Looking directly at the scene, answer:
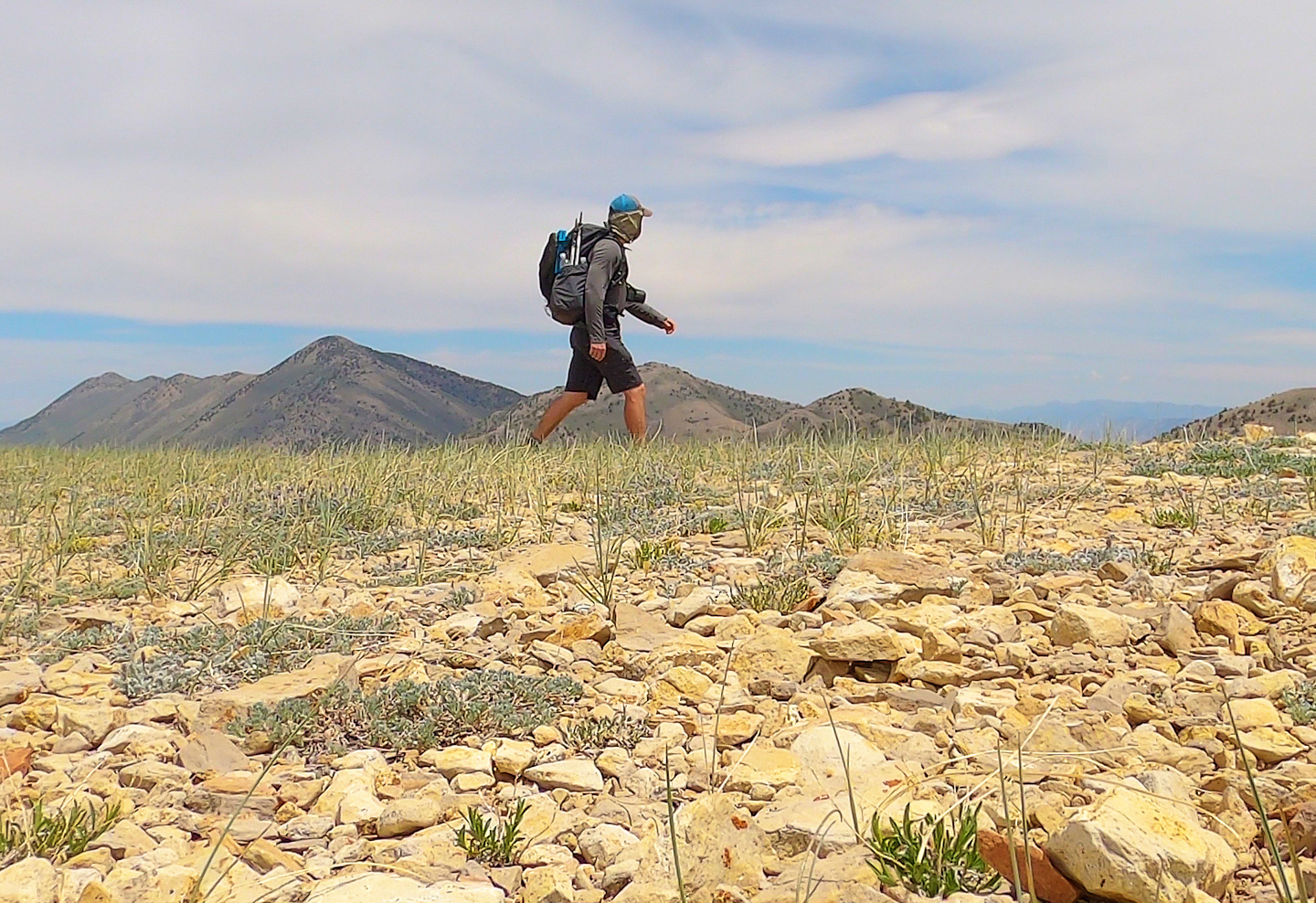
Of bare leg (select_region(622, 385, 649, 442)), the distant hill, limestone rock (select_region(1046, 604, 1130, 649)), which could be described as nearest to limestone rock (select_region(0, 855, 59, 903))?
limestone rock (select_region(1046, 604, 1130, 649))

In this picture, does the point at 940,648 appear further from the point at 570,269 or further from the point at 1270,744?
the point at 570,269

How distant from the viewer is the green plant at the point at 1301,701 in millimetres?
2752

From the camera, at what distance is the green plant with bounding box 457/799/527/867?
2355mm

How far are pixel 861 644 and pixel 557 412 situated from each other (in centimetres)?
676

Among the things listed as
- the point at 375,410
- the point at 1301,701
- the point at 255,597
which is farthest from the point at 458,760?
the point at 375,410

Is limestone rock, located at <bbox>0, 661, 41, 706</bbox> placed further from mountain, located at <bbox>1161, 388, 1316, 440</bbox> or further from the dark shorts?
mountain, located at <bbox>1161, 388, 1316, 440</bbox>

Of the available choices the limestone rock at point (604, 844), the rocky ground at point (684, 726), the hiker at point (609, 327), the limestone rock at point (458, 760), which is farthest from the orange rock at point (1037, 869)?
the hiker at point (609, 327)

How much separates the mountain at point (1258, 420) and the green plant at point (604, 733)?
7.34 meters

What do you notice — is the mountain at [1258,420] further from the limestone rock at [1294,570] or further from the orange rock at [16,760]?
the orange rock at [16,760]

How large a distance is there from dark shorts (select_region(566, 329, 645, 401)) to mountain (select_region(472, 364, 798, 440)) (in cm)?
40

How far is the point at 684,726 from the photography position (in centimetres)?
305

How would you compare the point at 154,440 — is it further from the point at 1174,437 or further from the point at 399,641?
the point at 1174,437

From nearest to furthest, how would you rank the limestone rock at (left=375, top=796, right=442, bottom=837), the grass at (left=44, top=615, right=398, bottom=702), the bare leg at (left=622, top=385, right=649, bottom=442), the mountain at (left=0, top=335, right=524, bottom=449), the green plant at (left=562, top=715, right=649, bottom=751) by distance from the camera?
the limestone rock at (left=375, top=796, right=442, bottom=837)
the green plant at (left=562, top=715, right=649, bottom=751)
the grass at (left=44, top=615, right=398, bottom=702)
the bare leg at (left=622, top=385, right=649, bottom=442)
the mountain at (left=0, top=335, right=524, bottom=449)

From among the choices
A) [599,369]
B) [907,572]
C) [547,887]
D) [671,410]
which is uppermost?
[671,410]
